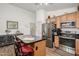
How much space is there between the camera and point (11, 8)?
6.87ft

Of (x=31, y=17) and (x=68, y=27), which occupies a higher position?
(x=31, y=17)

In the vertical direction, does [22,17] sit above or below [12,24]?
above

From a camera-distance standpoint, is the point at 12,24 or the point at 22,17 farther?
the point at 12,24

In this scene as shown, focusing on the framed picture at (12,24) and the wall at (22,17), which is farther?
the framed picture at (12,24)

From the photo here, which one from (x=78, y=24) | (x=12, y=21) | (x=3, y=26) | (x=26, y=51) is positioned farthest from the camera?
(x=78, y=24)

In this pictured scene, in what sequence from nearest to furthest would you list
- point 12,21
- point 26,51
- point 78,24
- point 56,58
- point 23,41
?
point 56,58 < point 26,51 < point 23,41 < point 12,21 < point 78,24

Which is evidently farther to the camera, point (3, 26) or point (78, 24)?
point (78, 24)

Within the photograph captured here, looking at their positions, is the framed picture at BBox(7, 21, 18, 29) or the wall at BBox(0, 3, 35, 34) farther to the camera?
the framed picture at BBox(7, 21, 18, 29)

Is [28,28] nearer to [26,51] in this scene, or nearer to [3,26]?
[26,51]

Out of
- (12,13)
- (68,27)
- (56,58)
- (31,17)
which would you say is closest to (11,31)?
(12,13)

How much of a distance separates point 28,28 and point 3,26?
0.81 meters

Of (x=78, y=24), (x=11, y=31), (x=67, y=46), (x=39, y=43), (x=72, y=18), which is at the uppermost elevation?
(x=72, y=18)

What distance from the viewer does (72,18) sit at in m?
3.07

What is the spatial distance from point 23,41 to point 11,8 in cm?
76
